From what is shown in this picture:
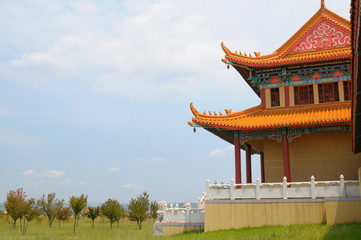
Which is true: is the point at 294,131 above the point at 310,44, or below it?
below

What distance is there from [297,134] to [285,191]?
3.71m

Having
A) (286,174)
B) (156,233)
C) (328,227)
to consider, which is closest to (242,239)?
(328,227)

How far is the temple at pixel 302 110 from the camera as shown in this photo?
66.1 feet

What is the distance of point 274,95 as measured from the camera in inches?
893

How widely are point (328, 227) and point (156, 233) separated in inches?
345

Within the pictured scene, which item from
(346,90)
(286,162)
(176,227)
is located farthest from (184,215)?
(346,90)

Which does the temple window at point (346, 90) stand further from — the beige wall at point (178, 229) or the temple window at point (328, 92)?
the beige wall at point (178, 229)

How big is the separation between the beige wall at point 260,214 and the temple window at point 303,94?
6.74 m

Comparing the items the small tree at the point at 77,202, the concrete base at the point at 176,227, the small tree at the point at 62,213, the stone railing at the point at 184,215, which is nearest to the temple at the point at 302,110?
the stone railing at the point at 184,215

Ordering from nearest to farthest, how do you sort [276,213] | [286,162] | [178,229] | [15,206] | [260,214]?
1. [276,213]
2. [260,214]
3. [286,162]
4. [178,229]
5. [15,206]

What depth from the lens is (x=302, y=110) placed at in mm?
21578

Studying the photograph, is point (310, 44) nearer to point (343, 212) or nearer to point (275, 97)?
point (275, 97)

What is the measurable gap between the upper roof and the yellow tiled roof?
2494 mm

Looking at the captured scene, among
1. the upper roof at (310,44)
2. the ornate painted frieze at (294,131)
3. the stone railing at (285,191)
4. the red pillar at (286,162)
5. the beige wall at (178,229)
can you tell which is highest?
the upper roof at (310,44)
